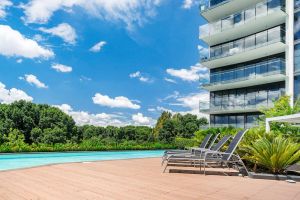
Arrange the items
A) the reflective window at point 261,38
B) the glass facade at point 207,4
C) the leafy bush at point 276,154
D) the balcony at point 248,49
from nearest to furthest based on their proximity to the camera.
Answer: the leafy bush at point 276,154 < the balcony at point 248,49 < the reflective window at point 261,38 < the glass facade at point 207,4

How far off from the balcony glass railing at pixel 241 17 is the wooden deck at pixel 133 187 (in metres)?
22.1

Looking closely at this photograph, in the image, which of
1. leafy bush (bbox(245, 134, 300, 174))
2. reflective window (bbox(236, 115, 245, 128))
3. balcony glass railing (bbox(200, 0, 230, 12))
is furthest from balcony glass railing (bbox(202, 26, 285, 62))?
leafy bush (bbox(245, 134, 300, 174))

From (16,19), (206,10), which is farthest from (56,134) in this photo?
(206,10)

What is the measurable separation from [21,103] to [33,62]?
27142 mm

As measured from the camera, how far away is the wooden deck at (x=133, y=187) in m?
5.65

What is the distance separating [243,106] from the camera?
91.7 feet

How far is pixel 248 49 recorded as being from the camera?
2805 cm

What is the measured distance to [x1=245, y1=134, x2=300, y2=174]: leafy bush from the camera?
8492 millimetres

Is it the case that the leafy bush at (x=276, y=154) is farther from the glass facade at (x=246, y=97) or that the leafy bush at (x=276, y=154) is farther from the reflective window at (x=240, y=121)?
the reflective window at (x=240, y=121)

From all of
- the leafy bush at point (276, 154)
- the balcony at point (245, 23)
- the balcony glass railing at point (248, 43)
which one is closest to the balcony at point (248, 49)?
the balcony glass railing at point (248, 43)

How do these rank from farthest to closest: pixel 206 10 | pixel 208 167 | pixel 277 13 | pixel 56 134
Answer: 1. pixel 56 134
2. pixel 206 10
3. pixel 277 13
4. pixel 208 167

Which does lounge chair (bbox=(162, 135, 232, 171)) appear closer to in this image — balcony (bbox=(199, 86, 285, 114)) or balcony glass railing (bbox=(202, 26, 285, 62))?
balcony (bbox=(199, 86, 285, 114))

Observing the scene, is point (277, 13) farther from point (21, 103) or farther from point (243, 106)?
point (21, 103)

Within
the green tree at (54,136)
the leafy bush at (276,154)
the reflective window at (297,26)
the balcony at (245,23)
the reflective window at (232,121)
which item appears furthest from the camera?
the green tree at (54,136)
